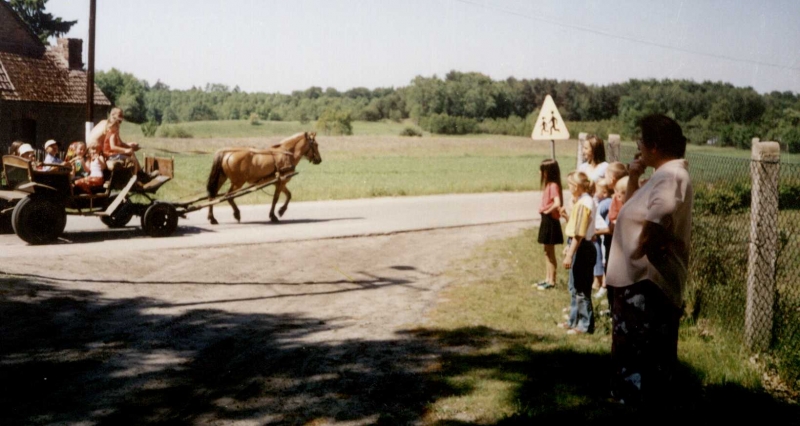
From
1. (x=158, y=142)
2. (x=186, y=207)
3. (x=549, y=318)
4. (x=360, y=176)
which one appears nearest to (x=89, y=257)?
(x=186, y=207)

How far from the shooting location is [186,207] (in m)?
13.7

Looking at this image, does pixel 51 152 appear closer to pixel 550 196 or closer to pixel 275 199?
pixel 275 199

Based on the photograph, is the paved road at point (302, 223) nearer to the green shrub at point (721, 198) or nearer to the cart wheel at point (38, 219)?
the cart wheel at point (38, 219)

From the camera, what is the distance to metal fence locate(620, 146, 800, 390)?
5914mm

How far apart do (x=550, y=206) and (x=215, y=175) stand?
900cm

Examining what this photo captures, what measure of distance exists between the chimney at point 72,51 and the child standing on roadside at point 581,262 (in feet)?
123

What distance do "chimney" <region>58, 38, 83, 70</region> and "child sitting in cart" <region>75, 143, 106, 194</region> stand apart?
2958 centimetres

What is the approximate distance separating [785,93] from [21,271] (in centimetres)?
3840

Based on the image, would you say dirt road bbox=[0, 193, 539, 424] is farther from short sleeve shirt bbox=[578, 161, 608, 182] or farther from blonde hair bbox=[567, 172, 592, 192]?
short sleeve shirt bbox=[578, 161, 608, 182]

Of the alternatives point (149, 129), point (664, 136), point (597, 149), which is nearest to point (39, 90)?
point (597, 149)

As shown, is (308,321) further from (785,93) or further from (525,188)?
(785,93)

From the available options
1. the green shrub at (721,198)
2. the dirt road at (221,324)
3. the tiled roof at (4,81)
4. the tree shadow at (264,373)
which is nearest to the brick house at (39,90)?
the tiled roof at (4,81)

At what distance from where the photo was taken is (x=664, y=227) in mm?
3916

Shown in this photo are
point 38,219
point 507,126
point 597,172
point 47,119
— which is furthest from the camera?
point 507,126
